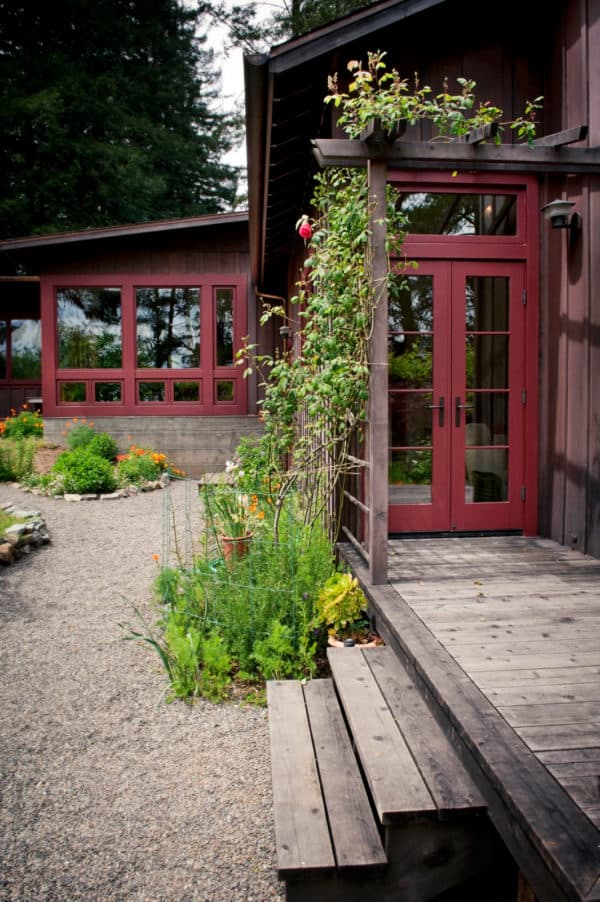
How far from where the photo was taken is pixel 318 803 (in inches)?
82.5

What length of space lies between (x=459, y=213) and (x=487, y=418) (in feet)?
4.63

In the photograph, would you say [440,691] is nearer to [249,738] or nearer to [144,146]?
[249,738]

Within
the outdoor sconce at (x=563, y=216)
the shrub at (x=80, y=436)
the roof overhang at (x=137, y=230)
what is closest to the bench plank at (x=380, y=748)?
the outdoor sconce at (x=563, y=216)

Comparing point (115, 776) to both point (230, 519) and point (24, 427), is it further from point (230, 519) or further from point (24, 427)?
point (24, 427)

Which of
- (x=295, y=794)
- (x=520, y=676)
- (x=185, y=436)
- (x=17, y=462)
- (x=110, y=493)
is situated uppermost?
(x=185, y=436)

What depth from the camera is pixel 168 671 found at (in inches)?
136

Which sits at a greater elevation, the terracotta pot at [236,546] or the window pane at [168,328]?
the window pane at [168,328]

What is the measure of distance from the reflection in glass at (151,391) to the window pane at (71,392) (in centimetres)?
98

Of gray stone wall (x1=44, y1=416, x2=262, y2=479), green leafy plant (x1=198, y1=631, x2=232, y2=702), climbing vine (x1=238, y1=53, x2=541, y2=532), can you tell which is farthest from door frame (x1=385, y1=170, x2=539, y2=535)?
gray stone wall (x1=44, y1=416, x2=262, y2=479)

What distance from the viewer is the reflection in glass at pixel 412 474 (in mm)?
4418

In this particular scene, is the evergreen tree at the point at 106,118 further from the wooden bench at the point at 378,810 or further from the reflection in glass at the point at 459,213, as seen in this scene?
the wooden bench at the point at 378,810

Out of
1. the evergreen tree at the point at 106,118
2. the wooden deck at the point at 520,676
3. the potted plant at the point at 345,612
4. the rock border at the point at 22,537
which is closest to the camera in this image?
the wooden deck at the point at 520,676

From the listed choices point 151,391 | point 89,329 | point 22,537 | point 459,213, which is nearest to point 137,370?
point 151,391

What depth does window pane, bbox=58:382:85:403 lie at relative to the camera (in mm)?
11000
